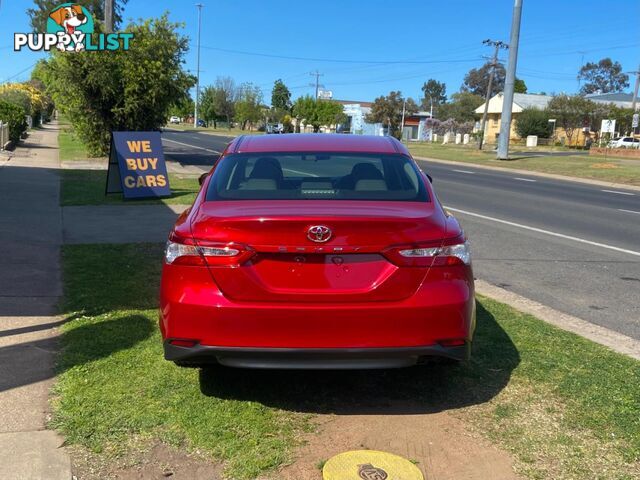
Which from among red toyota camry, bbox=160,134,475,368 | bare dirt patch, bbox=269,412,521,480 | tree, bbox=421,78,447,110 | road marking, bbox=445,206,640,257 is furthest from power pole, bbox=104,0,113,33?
tree, bbox=421,78,447,110

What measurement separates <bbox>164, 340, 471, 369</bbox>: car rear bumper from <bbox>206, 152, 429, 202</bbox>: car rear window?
3.18ft

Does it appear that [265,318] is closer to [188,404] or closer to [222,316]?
[222,316]

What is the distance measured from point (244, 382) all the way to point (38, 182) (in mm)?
12266

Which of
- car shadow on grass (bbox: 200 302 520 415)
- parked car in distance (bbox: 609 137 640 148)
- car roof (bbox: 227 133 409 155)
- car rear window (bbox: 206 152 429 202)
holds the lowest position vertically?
car shadow on grass (bbox: 200 302 520 415)

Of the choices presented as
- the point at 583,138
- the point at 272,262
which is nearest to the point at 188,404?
the point at 272,262

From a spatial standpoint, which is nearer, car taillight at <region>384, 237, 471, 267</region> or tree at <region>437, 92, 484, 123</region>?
car taillight at <region>384, 237, 471, 267</region>

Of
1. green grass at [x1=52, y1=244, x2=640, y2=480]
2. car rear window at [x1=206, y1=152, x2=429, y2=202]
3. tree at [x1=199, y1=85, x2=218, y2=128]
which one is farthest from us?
tree at [x1=199, y1=85, x2=218, y2=128]

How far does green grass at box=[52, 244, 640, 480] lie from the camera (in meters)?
3.24

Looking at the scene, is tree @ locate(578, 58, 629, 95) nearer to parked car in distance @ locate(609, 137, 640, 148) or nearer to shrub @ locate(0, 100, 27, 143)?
parked car in distance @ locate(609, 137, 640, 148)

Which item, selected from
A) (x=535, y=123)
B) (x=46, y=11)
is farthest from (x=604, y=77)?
(x=46, y=11)

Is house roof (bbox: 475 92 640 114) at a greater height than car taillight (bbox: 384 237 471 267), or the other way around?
house roof (bbox: 475 92 640 114)

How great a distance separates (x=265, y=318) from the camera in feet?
10.8

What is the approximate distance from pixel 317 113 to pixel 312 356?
89573mm

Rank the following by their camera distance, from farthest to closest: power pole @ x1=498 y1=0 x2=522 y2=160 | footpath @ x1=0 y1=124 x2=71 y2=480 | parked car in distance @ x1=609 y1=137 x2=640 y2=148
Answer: parked car in distance @ x1=609 y1=137 x2=640 y2=148, power pole @ x1=498 y1=0 x2=522 y2=160, footpath @ x1=0 y1=124 x2=71 y2=480
